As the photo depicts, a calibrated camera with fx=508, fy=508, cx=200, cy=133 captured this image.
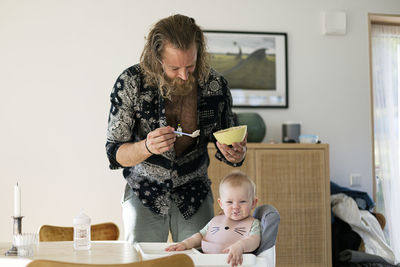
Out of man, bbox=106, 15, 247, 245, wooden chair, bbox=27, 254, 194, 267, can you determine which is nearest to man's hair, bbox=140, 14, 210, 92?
man, bbox=106, 15, 247, 245

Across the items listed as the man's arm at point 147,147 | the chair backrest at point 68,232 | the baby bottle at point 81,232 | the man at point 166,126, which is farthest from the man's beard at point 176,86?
the chair backrest at point 68,232

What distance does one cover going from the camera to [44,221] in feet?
13.2

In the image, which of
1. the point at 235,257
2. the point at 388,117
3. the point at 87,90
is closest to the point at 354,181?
the point at 388,117

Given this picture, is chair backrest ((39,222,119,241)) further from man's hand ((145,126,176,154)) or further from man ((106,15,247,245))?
man's hand ((145,126,176,154))

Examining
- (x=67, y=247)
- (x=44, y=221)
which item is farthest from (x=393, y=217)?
(x=67, y=247)

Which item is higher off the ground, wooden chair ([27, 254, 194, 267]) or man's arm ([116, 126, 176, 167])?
man's arm ([116, 126, 176, 167])

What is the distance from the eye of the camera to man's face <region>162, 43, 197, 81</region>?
1.83 metres

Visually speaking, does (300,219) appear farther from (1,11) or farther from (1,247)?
(1,11)

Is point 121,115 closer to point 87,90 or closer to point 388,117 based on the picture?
point 87,90

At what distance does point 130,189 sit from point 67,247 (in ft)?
1.11

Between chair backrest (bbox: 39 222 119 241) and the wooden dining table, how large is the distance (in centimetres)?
72

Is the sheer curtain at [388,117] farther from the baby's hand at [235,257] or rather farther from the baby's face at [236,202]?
the baby's hand at [235,257]

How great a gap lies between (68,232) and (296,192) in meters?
1.91

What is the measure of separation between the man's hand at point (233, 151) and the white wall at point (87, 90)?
2.27 m
